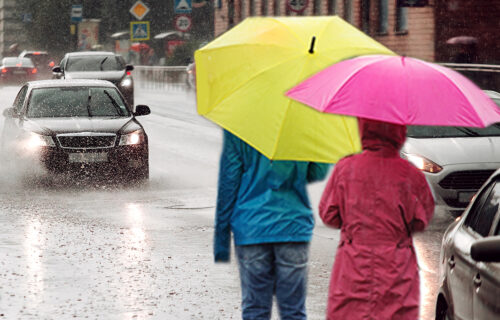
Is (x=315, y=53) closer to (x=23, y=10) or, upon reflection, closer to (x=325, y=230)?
(x=325, y=230)

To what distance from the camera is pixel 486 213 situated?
5.49 meters

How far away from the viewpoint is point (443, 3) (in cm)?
3400

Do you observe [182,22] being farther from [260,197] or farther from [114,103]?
[260,197]

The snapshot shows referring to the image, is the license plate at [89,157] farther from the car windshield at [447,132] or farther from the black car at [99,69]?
the black car at [99,69]

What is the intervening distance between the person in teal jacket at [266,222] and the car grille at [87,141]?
10.00m

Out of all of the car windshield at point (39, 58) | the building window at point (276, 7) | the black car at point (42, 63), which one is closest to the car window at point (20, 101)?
the building window at point (276, 7)

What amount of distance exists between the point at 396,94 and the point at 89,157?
36.2ft

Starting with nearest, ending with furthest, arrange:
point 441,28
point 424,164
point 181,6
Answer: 1. point 424,164
2. point 441,28
3. point 181,6

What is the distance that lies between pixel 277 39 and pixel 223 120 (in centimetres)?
44

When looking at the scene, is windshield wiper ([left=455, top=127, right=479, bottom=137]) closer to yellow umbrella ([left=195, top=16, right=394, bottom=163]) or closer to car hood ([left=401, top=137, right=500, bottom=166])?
car hood ([left=401, top=137, right=500, bottom=166])

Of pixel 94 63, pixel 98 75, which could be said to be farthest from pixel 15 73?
pixel 98 75

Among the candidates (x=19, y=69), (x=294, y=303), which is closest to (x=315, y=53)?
(x=294, y=303)

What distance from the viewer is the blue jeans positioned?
523 centimetres

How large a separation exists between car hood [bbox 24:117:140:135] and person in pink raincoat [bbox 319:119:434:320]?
431 inches
